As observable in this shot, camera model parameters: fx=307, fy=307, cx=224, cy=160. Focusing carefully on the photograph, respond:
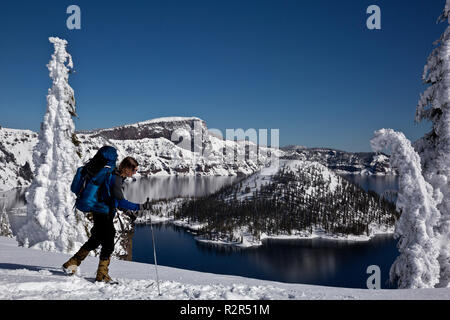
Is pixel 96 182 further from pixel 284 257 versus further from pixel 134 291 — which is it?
Answer: pixel 284 257

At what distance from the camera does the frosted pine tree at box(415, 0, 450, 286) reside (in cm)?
1366

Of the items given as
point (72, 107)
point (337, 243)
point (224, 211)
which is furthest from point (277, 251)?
point (72, 107)

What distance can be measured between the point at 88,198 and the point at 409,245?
45.1 ft

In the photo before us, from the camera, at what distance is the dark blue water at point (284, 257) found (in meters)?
95.7

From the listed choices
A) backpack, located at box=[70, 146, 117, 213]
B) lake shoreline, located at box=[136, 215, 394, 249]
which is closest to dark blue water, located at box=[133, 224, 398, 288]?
lake shoreline, located at box=[136, 215, 394, 249]

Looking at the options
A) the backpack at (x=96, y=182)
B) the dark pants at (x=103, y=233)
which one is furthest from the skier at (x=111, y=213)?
the backpack at (x=96, y=182)

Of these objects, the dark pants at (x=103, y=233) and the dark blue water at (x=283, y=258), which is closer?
the dark pants at (x=103, y=233)

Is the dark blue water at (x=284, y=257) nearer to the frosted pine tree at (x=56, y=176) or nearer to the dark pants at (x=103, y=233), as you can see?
the frosted pine tree at (x=56, y=176)

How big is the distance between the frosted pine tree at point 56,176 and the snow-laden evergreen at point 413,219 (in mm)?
18223

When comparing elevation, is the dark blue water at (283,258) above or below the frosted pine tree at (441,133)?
below

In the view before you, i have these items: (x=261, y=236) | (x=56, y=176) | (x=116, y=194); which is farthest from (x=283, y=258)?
(x=116, y=194)
